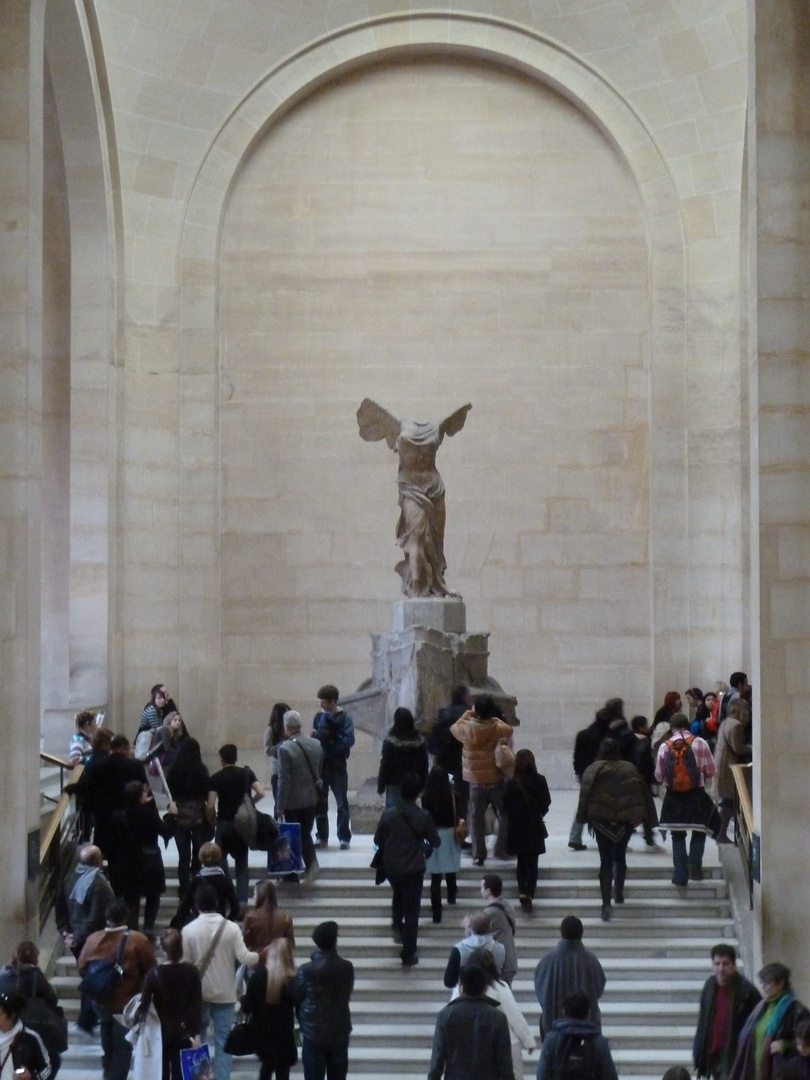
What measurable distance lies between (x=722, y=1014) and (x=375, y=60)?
14.9 m

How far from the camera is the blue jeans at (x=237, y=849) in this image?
12609 mm

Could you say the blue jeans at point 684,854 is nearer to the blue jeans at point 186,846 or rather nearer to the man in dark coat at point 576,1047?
the blue jeans at point 186,846

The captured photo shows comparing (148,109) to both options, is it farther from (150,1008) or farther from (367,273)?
(150,1008)

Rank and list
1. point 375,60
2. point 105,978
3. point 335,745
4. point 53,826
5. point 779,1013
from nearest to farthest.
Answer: point 779,1013, point 105,978, point 53,826, point 335,745, point 375,60

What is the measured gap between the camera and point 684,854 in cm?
1343

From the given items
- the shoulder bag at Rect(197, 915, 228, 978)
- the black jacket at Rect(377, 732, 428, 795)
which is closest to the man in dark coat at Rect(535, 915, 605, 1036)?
the shoulder bag at Rect(197, 915, 228, 978)

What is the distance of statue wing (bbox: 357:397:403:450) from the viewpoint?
16.3 m

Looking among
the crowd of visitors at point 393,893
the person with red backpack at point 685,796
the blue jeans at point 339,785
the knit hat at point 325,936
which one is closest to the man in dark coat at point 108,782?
the crowd of visitors at point 393,893

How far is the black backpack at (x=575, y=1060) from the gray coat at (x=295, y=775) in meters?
5.37

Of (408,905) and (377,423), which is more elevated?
(377,423)

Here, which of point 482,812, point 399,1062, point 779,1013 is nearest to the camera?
point 779,1013

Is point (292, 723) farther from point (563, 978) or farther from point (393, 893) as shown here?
point (563, 978)

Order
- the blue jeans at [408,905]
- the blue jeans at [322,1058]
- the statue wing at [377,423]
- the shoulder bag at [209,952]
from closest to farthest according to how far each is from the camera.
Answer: the blue jeans at [322,1058] < the shoulder bag at [209,952] < the blue jeans at [408,905] < the statue wing at [377,423]

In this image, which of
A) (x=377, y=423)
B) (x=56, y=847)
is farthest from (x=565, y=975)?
(x=377, y=423)
